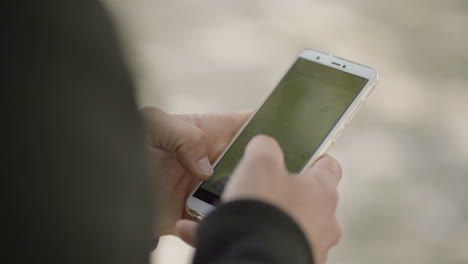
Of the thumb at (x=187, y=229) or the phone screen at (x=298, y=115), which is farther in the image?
the phone screen at (x=298, y=115)

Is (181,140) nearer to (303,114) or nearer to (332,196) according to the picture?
(303,114)

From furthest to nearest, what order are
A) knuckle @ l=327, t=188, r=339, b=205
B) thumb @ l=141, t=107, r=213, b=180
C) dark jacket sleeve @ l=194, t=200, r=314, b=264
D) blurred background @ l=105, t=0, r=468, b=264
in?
blurred background @ l=105, t=0, r=468, b=264 < thumb @ l=141, t=107, r=213, b=180 < knuckle @ l=327, t=188, r=339, b=205 < dark jacket sleeve @ l=194, t=200, r=314, b=264

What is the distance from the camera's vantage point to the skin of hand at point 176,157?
0.83 metres

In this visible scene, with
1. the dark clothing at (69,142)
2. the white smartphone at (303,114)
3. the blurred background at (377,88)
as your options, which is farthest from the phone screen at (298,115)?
the dark clothing at (69,142)

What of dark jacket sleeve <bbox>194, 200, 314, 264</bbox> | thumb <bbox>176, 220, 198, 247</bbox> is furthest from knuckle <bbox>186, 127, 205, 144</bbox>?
dark jacket sleeve <bbox>194, 200, 314, 264</bbox>

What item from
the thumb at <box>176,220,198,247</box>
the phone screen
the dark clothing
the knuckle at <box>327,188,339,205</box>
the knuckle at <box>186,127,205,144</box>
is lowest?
the thumb at <box>176,220,198,247</box>

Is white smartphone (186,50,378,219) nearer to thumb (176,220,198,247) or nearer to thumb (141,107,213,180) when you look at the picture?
thumb (141,107,213,180)

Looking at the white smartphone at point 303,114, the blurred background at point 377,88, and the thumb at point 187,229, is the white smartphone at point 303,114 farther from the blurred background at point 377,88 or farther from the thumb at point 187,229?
the blurred background at point 377,88

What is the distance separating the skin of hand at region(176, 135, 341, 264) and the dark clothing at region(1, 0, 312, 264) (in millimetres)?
160

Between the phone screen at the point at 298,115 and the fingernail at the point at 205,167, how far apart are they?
0.01 meters

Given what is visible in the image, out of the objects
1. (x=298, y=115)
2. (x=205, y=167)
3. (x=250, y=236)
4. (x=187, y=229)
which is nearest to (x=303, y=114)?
(x=298, y=115)

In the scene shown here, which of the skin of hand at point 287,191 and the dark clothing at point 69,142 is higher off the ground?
the skin of hand at point 287,191

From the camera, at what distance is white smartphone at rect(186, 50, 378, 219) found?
83 centimetres

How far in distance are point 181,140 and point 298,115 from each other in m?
0.18
